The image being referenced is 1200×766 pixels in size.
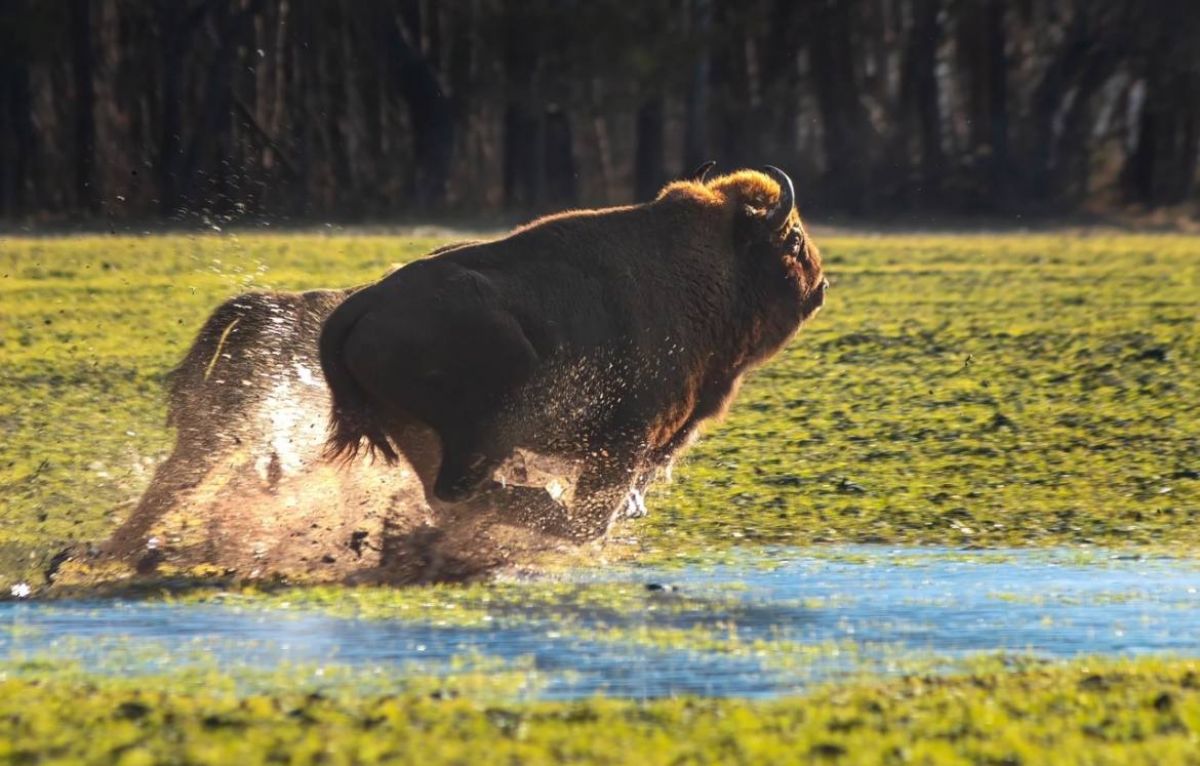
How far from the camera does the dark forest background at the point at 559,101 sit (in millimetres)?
41688

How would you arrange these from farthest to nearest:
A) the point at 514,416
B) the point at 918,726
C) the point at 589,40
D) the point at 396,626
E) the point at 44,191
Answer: the point at 44,191, the point at 589,40, the point at 514,416, the point at 396,626, the point at 918,726

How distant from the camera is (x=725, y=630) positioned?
25.2ft

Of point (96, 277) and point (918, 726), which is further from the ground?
point (918, 726)

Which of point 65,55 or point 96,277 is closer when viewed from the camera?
point 96,277

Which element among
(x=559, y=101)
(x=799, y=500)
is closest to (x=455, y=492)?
(x=799, y=500)

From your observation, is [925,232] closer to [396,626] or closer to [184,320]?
[184,320]

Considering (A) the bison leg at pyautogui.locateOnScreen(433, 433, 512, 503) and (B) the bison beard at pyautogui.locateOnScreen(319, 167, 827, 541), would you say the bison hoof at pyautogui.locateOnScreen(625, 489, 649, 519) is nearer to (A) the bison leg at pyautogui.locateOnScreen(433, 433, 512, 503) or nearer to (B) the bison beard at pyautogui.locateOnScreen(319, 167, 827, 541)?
(B) the bison beard at pyautogui.locateOnScreen(319, 167, 827, 541)

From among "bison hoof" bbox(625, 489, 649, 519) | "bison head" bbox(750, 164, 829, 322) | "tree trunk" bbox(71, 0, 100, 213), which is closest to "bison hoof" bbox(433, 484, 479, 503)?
"bison hoof" bbox(625, 489, 649, 519)

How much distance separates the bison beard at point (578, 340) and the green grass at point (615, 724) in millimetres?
2545

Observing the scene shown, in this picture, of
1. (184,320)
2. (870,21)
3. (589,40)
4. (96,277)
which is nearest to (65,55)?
(589,40)

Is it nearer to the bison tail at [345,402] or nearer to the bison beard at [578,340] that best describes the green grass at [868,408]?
the bison beard at [578,340]

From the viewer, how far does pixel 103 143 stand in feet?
165

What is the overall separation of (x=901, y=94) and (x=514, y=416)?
38.2 metres

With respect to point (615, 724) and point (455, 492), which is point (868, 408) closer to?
point (455, 492)
